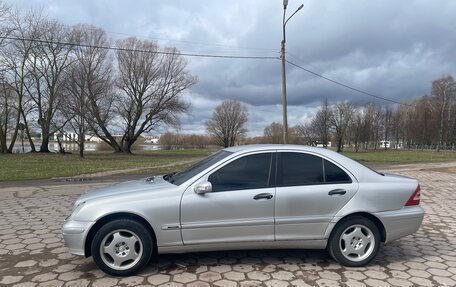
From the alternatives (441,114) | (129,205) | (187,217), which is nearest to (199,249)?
(187,217)

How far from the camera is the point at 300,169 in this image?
13.8 feet

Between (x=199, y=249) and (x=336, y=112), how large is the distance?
77489 millimetres

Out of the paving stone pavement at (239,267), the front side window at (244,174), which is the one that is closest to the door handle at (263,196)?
the front side window at (244,174)

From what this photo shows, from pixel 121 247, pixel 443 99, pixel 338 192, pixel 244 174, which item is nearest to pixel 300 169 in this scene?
pixel 338 192

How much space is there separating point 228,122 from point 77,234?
82.8 meters

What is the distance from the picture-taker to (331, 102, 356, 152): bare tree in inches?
2985

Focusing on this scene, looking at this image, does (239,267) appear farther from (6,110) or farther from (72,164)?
(6,110)

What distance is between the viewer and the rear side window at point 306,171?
13.5 ft

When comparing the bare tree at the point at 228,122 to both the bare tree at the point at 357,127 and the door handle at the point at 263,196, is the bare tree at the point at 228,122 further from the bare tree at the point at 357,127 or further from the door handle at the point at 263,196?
the door handle at the point at 263,196

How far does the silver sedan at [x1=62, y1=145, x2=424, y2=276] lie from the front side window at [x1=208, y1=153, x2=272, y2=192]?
1 centimetres

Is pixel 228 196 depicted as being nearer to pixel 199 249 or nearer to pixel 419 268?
pixel 199 249

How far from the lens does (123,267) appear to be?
3836mm

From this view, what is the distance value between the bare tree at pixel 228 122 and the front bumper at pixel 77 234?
81.7 meters

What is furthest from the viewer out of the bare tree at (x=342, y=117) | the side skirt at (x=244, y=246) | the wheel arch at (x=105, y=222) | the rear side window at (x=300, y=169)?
the bare tree at (x=342, y=117)
